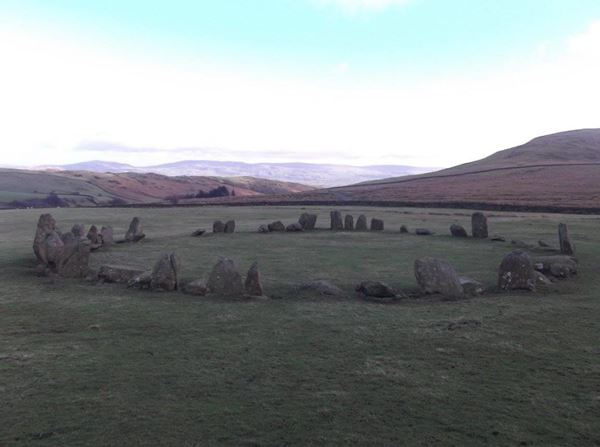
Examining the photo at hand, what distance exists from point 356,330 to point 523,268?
5.57m

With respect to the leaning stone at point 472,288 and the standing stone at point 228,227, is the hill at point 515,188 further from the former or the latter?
the leaning stone at point 472,288

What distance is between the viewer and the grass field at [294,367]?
6.46 meters

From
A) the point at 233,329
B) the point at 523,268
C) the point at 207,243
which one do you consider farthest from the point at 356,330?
the point at 207,243

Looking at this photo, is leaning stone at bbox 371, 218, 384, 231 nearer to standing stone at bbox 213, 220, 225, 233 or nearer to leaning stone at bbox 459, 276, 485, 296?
standing stone at bbox 213, 220, 225, 233

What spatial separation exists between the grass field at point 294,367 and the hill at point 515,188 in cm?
3456

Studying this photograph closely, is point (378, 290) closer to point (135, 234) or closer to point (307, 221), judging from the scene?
point (135, 234)

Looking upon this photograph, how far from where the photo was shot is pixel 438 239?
77.6 ft

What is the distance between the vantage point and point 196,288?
13.0m

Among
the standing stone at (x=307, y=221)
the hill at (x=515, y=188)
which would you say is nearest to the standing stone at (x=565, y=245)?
the standing stone at (x=307, y=221)

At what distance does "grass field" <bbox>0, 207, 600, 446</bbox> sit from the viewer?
6457 millimetres

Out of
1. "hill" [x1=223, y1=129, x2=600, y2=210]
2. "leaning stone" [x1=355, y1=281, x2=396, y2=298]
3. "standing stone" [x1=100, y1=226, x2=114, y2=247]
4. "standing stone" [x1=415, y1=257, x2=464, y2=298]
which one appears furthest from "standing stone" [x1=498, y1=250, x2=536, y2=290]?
"hill" [x1=223, y1=129, x2=600, y2=210]

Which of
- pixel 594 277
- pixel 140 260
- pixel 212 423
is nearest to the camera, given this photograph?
pixel 212 423

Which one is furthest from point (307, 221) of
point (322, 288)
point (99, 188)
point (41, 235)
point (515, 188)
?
point (99, 188)

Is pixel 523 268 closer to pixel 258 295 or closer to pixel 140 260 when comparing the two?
pixel 258 295
